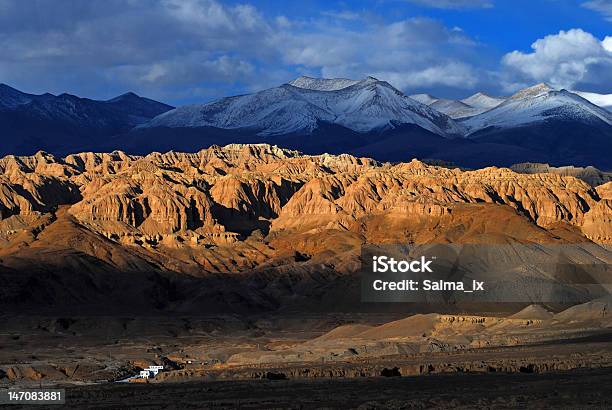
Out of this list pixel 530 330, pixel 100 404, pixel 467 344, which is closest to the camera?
pixel 100 404

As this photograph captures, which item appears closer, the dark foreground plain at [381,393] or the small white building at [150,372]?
the dark foreground plain at [381,393]

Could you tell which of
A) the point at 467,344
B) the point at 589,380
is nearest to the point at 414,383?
the point at 589,380

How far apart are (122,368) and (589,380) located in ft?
230

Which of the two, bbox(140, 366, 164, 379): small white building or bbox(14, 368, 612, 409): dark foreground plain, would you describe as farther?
bbox(140, 366, 164, 379): small white building

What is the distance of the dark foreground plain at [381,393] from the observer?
239 ft

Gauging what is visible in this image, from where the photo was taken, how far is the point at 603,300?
165 metres

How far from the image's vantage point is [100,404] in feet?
258

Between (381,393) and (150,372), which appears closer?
(381,393)

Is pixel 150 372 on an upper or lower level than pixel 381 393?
upper

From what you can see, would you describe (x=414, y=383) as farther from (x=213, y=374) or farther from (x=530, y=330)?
(x=530, y=330)

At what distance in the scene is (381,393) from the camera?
7994cm

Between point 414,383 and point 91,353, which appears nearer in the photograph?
point 414,383

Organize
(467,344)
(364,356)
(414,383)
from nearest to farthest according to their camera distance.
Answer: (414,383)
(364,356)
(467,344)

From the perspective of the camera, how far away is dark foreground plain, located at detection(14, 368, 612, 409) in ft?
239
